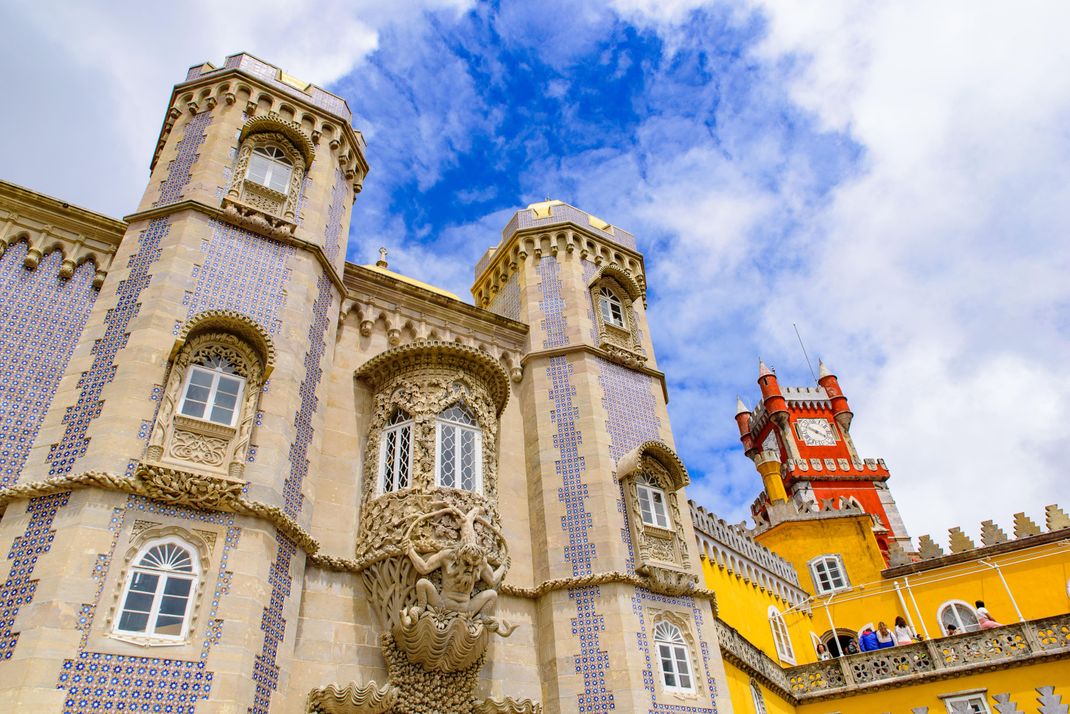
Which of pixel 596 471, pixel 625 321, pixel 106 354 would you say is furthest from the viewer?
pixel 625 321

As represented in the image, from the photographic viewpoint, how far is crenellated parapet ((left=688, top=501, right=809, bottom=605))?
2100cm

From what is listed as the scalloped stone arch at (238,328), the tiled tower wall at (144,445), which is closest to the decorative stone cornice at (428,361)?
the tiled tower wall at (144,445)

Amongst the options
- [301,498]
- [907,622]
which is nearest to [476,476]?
[301,498]

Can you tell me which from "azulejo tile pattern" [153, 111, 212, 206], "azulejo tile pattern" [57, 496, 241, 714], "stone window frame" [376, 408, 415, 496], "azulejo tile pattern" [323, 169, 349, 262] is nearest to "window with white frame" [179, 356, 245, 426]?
"azulejo tile pattern" [57, 496, 241, 714]

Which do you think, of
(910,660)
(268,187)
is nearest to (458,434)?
(268,187)

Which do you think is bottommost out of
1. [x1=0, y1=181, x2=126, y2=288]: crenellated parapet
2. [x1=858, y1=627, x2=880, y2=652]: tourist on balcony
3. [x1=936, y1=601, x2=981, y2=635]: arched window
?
[x1=858, y1=627, x2=880, y2=652]: tourist on balcony

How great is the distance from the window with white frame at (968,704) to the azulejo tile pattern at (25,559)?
19.8 m

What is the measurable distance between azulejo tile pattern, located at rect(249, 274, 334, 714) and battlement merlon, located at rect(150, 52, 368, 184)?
346 centimetres

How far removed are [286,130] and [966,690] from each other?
20469 millimetres

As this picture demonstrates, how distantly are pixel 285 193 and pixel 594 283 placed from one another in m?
7.22

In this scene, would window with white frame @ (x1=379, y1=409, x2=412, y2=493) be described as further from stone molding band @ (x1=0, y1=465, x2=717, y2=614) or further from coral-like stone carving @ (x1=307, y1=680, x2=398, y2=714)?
coral-like stone carving @ (x1=307, y1=680, x2=398, y2=714)

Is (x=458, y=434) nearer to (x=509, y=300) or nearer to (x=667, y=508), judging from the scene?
(x=667, y=508)

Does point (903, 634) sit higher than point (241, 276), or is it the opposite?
point (241, 276)

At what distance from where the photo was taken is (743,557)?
2273 cm
